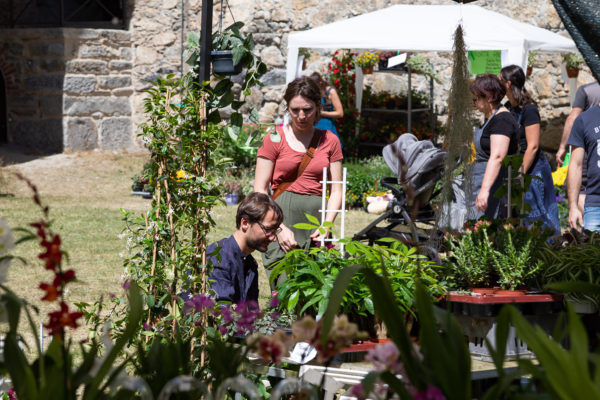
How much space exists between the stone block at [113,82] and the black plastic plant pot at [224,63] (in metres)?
10.3

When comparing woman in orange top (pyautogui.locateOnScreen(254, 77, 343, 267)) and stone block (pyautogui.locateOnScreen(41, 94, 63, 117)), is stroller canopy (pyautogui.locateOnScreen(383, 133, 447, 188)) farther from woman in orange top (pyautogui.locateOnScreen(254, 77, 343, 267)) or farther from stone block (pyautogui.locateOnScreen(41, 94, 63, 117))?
stone block (pyautogui.locateOnScreen(41, 94, 63, 117))

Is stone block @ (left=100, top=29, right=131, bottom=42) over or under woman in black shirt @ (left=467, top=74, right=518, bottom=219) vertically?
over

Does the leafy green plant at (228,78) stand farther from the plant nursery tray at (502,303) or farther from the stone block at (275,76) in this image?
the stone block at (275,76)

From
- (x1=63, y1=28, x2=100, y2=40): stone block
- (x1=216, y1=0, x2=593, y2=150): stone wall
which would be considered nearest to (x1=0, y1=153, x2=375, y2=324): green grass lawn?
(x1=63, y1=28, x2=100, y2=40): stone block

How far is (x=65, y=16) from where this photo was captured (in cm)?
1320

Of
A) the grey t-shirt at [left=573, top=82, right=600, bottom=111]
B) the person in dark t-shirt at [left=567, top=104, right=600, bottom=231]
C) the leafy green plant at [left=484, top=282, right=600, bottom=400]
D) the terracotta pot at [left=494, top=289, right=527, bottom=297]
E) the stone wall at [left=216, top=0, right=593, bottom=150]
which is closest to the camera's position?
the leafy green plant at [left=484, top=282, right=600, bottom=400]

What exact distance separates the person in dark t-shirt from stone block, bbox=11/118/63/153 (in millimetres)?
9794

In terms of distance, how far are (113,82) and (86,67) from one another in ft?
1.69

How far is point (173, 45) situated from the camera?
1276 cm

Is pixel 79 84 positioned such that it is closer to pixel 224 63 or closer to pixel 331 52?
pixel 331 52

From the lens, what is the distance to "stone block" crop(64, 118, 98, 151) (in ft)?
40.3

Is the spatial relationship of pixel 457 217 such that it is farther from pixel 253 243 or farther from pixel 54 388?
pixel 54 388

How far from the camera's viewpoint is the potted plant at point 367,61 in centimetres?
1139

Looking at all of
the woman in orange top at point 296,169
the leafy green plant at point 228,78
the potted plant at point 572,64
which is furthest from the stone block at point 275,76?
the leafy green plant at point 228,78
